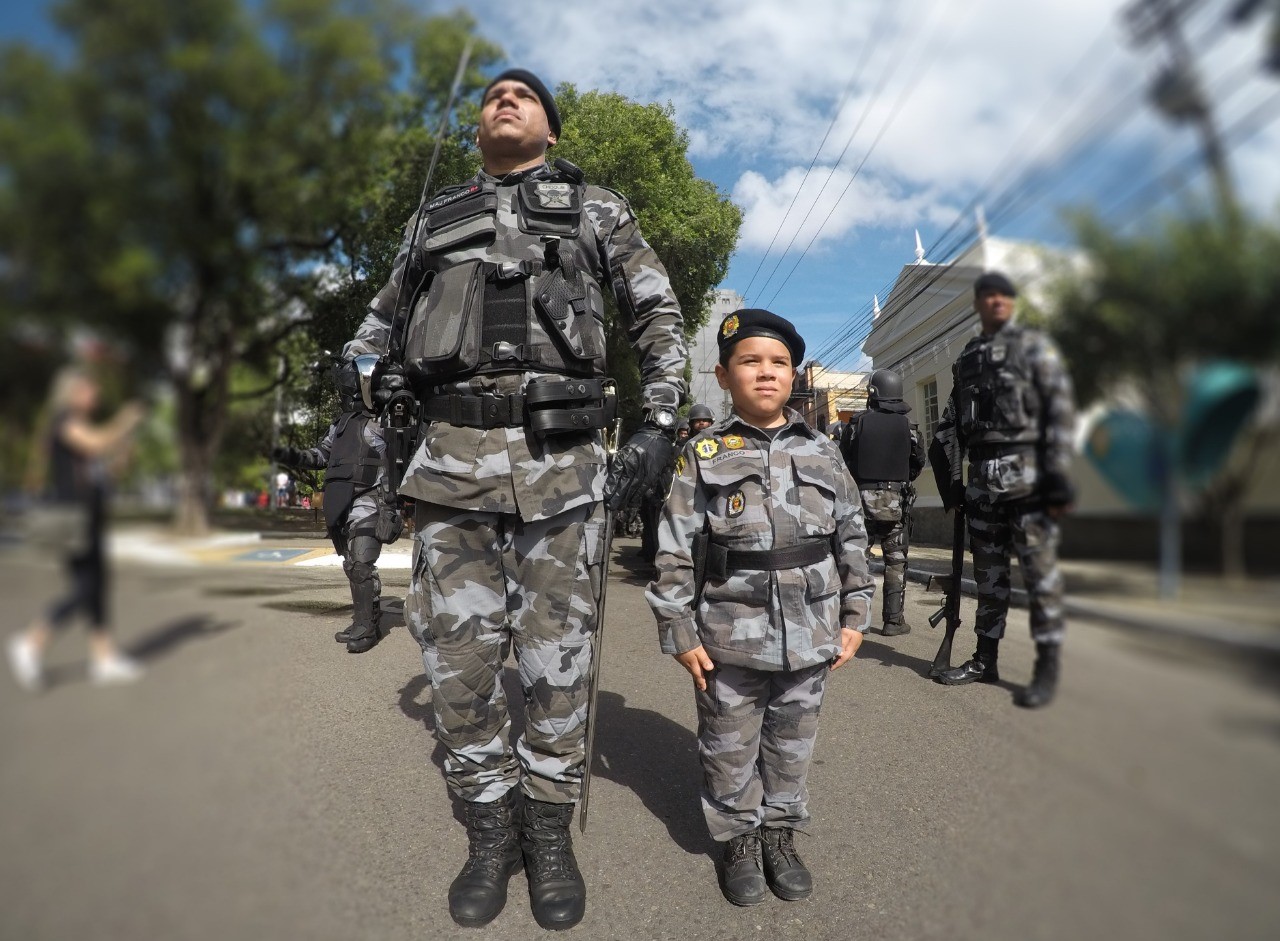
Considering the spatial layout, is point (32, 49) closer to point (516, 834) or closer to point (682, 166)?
point (682, 166)

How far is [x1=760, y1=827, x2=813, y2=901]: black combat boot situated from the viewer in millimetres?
1713

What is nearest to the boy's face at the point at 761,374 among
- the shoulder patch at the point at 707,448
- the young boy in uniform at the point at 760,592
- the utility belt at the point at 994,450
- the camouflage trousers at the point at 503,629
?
the young boy in uniform at the point at 760,592

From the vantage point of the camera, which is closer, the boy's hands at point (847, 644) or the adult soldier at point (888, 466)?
the adult soldier at point (888, 466)

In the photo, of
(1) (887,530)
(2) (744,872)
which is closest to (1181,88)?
(2) (744,872)

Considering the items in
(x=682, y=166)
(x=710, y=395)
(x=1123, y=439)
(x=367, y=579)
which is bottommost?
(x=367, y=579)

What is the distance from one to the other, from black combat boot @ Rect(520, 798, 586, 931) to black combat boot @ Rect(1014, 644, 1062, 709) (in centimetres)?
122

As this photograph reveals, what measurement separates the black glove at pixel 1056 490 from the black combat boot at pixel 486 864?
1506 millimetres

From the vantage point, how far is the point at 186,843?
845 mm

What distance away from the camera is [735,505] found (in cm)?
184

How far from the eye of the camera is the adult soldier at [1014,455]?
0.76 meters

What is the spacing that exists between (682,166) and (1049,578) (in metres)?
1.13

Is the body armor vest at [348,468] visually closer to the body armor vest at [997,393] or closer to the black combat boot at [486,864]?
the black combat boot at [486,864]

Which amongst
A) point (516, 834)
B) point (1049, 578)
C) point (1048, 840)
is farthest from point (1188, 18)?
point (516, 834)

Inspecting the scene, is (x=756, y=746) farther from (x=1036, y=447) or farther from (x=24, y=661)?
(x=24, y=661)
